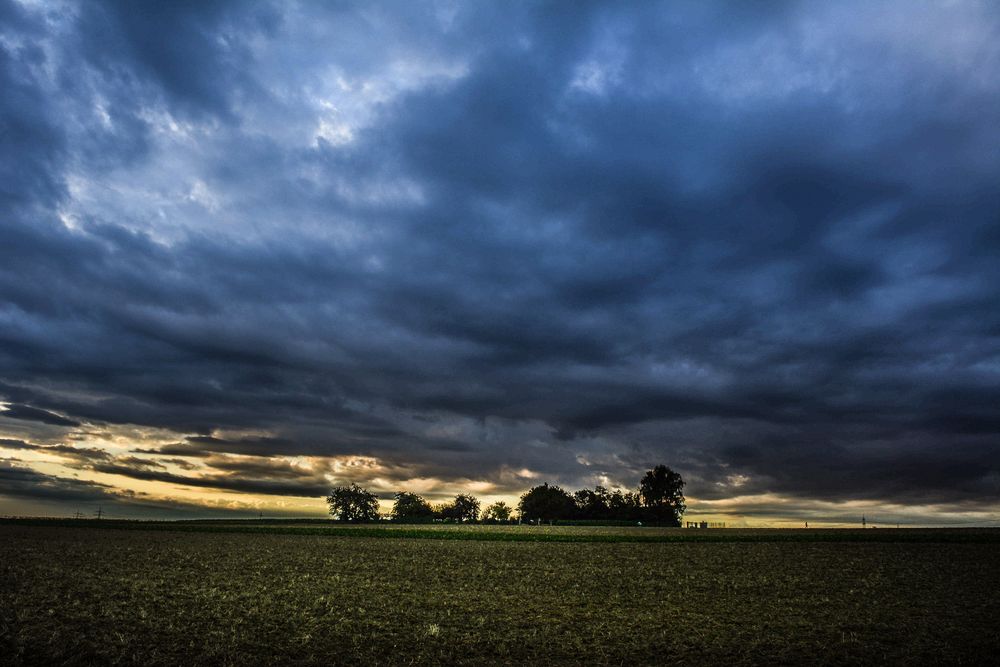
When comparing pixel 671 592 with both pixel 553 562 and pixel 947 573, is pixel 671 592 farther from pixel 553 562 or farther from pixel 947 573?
pixel 947 573

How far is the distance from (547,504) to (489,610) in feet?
557

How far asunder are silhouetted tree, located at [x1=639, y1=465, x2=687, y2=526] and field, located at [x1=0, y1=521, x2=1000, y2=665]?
130101mm

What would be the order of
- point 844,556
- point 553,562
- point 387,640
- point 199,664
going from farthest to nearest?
point 844,556 < point 553,562 < point 387,640 < point 199,664

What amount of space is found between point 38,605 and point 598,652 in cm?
2132

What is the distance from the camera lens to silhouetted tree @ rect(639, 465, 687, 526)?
559 feet

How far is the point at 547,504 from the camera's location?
7421 inches

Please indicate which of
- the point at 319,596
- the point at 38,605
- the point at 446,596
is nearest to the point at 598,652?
the point at 446,596

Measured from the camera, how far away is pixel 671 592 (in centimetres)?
2984

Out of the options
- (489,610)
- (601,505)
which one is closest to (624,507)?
(601,505)

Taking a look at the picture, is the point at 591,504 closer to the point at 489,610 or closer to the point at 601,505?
the point at 601,505

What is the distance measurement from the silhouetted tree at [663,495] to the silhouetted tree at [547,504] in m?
25.7

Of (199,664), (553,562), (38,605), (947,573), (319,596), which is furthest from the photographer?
(553,562)

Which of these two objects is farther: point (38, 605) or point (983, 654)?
point (38, 605)

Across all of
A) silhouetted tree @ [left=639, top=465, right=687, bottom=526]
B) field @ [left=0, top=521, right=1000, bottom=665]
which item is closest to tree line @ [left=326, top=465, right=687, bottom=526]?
silhouetted tree @ [left=639, top=465, right=687, bottom=526]
